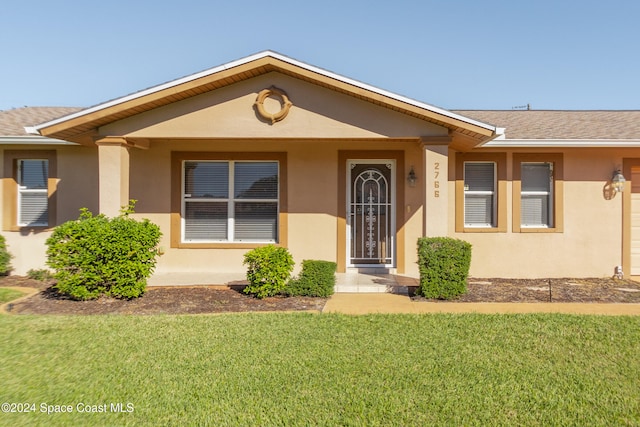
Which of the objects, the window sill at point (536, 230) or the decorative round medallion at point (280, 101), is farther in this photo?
the window sill at point (536, 230)

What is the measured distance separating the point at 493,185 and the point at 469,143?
5.73 ft

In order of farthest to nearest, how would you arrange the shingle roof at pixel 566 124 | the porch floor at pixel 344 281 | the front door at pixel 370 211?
the front door at pixel 370 211
the shingle roof at pixel 566 124
the porch floor at pixel 344 281

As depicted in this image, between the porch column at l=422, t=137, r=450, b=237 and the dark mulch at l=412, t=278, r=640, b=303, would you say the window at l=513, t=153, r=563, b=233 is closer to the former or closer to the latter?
the dark mulch at l=412, t=278, r=640, b=303

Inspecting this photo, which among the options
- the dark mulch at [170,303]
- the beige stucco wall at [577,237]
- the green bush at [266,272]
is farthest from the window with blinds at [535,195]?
the green bush at [266,272]

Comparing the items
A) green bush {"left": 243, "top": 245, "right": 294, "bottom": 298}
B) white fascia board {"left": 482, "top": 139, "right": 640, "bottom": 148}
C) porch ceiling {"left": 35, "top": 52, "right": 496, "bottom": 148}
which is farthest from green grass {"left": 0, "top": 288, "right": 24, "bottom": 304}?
white fascia board {"left": 482, "top": 139, "right": 640, "bottom": 148}

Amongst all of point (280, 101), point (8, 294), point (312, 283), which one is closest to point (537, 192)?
point (312, 283)

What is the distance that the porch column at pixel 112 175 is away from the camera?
7.55 metres

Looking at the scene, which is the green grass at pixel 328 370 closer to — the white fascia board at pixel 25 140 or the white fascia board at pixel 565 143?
the white fascia board at pixel 565 143

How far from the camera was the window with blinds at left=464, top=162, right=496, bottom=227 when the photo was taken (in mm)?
9328

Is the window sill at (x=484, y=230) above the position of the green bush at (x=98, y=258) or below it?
above

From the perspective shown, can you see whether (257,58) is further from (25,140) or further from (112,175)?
(25,140)

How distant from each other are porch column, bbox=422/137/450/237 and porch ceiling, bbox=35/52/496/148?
1.31 ft

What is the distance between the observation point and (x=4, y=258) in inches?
353

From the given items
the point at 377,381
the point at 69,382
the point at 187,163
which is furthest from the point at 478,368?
the point at 187,163
